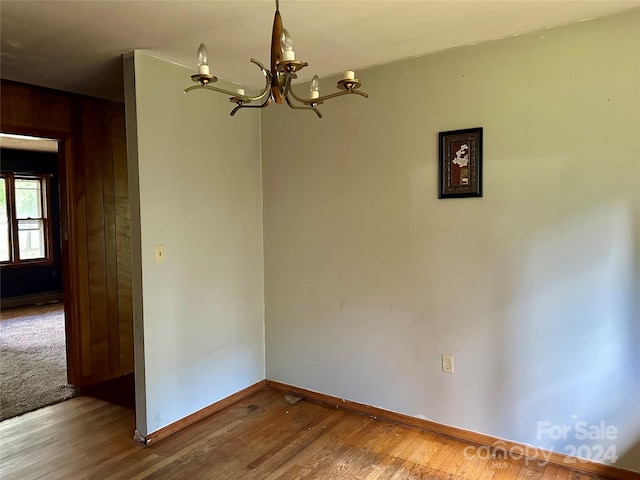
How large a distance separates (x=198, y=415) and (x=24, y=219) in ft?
17.7

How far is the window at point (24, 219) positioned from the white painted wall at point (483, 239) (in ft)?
17.2

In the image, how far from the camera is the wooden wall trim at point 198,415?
8.48ft

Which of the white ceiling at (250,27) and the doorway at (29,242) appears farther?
the doorway at (29,242)

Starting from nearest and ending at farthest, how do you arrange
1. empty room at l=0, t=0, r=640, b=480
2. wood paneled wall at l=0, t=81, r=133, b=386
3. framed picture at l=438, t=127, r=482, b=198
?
empty room at l=0, t=0, r=640, b=480 < framed picture at l=438, t=127, r=482, b=198 < wood paneled wall at l=0, t=81, r=133, b=386

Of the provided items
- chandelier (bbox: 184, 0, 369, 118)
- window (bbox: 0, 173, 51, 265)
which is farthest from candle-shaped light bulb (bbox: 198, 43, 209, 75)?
window (bbox: 0, 173, 51, 265)

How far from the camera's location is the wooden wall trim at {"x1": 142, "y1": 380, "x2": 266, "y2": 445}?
8.48 feet

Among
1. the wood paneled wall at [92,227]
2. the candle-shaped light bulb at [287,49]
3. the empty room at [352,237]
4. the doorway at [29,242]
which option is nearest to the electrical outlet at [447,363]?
the empty room at [352,237]

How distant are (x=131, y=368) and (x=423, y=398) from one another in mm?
2586

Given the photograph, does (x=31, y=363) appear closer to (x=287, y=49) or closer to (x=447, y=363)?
(x=447, y=363)

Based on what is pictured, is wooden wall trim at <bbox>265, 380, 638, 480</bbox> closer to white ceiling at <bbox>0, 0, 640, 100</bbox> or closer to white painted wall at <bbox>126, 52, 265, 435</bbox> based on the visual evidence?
white painted wall at <bbox>126, 52, 265, 435</bbox>

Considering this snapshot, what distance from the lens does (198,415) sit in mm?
2881

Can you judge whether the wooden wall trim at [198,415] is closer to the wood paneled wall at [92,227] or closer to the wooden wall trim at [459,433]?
the wooden wall trim at [459,433]

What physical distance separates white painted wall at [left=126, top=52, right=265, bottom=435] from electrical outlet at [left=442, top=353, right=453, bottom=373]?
1.45 meters

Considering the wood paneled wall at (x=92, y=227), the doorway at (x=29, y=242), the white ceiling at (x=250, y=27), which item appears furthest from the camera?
the doorway at (x=29, y=242)
